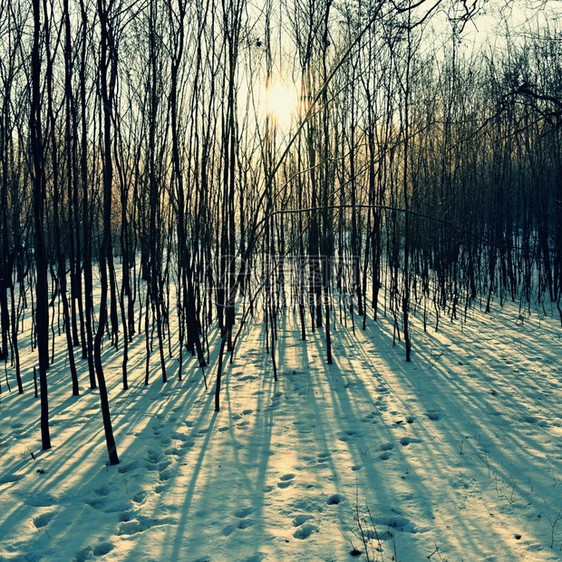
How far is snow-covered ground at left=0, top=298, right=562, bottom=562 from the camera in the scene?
5.24ft

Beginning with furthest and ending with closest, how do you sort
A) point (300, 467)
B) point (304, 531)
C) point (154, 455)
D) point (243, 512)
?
point (154, 455) → point (300, 467) → point (243, 512) → point (304, 531)

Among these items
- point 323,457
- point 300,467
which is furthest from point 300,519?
point 323,457

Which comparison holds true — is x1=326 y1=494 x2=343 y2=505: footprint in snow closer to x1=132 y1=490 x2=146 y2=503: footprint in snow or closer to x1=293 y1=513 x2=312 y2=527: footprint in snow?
x1=293 y1=513 x2=312 y2=527: footprint in snow

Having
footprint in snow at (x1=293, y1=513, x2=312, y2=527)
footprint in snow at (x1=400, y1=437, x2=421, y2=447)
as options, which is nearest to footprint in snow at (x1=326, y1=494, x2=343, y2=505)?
footprint in snow at (x1=293, y1=513, x2=312, y2=527)

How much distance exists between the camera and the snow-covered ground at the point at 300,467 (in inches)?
62.9

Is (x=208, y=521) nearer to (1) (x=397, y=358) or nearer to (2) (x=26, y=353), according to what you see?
(1) (x=397, y=358)

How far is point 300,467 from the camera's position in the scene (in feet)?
7.02

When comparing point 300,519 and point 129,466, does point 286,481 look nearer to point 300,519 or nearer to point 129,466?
point 300,519

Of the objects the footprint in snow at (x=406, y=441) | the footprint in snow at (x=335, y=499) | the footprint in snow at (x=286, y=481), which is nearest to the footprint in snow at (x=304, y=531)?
the footprint in snow at (x=335, y=499)

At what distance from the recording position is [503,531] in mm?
1618

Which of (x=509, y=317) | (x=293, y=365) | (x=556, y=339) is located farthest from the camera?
(x=509, y=317)

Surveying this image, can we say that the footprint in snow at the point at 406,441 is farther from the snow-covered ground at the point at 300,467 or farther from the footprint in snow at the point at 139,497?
the footprint in snow at the point at 139,497

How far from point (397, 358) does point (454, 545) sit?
244 centimetres

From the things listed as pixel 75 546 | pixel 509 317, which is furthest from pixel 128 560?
pixel 509 317
